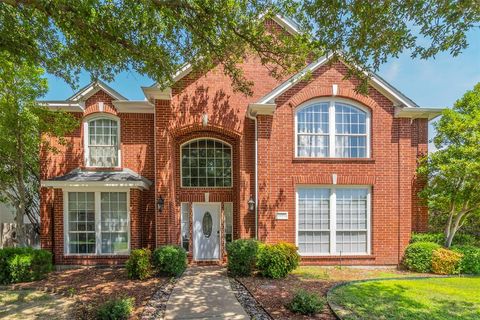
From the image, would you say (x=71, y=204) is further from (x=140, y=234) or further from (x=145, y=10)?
(x=145, y=10)

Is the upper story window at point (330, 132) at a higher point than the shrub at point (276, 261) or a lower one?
higher

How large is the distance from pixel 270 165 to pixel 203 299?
5062 mm

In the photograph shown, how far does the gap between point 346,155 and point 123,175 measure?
26.7 feet

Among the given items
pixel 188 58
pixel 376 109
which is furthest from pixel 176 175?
pixel 376 109

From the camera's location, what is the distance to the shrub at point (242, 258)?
9250 millimetres

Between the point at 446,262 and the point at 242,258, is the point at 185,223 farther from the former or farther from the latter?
the point at 446,262

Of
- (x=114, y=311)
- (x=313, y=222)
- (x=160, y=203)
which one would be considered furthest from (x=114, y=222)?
(x=313, y=222)

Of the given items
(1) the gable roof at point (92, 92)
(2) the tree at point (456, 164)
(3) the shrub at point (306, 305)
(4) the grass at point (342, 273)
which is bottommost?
(4) the grass at point (342, 273)

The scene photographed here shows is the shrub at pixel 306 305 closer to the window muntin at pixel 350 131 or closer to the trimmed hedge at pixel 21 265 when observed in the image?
the window muntin at pixel 350 131

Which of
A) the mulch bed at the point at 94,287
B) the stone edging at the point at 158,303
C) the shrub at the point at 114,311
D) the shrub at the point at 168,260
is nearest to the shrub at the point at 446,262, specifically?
the shrub at the point at 168,260

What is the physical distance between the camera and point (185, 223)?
11.7 meters

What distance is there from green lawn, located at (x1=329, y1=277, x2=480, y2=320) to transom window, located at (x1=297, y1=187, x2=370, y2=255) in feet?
7.68

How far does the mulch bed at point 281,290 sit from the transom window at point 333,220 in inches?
82.4

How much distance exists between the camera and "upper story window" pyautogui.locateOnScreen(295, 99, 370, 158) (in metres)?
11.0
